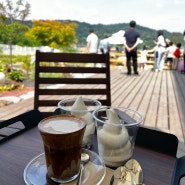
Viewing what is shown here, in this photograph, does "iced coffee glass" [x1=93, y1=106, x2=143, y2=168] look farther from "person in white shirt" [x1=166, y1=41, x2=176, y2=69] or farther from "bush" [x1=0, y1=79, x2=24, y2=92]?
"person in white shirt" [x1=166, y1=41, x2=176, y2=69]

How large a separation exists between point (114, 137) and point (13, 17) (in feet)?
20.1

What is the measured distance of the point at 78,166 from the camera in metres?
0.69

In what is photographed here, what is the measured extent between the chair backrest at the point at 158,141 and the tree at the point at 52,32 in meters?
16.4

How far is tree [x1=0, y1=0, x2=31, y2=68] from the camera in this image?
582cm

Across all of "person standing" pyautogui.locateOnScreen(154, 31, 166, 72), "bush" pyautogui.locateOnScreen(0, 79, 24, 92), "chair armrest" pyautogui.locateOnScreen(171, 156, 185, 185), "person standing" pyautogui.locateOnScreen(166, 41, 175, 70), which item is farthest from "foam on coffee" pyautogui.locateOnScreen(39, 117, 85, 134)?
"person standing" pyautogui.locateOnScreen(166, 41, 175, 70)

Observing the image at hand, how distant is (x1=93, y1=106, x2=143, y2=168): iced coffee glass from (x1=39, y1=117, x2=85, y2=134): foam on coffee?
92 mm

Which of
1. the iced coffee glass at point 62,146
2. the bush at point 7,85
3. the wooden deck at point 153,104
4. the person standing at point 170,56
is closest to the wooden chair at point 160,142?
the iced coffee glass at point 62,146

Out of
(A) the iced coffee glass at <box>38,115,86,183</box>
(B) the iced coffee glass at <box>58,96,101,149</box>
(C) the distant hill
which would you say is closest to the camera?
(A) the iced coffee glass at <box>38,115,86,183</box>

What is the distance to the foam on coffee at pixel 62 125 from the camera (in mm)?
627

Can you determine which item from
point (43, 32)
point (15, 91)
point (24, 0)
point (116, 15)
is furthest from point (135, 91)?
point (116, 15)

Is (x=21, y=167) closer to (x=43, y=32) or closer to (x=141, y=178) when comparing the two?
(x=141, y=178)

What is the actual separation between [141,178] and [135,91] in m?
4.06

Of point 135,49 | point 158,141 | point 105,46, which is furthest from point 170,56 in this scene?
point 158,141

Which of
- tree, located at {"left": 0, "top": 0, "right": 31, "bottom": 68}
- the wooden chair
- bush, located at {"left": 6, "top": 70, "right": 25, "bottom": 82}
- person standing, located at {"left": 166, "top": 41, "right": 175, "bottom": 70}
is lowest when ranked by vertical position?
bush, located at {"left": 6, "top": 70, "right": 25, "bottom": 82}
